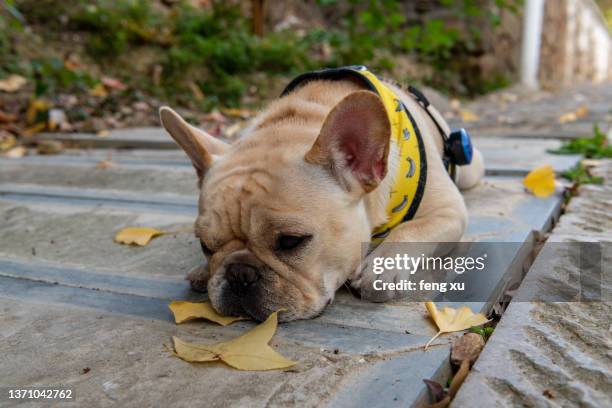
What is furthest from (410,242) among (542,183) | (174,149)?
(174,149)

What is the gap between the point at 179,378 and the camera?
1.62 m

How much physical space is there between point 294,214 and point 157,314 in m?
0.60

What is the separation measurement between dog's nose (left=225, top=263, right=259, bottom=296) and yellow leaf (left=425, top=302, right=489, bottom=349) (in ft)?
1.92

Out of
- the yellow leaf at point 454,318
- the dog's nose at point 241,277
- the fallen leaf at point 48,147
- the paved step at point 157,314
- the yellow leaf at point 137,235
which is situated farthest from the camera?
the fallen leaf at point 48,147

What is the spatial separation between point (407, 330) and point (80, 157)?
3809 mm

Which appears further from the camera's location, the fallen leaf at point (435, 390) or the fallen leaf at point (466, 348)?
the fallen leaf at point (466, 348)

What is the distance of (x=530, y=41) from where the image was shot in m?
11.6

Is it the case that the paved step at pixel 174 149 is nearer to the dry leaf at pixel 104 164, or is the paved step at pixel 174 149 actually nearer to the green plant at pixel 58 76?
Answer: the dry leaf at pixel 104 164

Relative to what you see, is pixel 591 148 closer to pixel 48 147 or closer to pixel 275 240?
pixel 275 240

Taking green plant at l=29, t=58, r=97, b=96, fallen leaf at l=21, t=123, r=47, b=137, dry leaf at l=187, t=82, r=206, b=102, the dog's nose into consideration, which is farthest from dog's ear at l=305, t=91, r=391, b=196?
dry leaf at l=187, t=82, r=206, b=102

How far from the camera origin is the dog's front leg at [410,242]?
2154 millimetres

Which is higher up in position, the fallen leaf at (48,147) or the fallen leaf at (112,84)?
the fallen leaf at (112,84)

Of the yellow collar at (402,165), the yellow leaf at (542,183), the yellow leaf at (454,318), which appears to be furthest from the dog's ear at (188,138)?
the yellow leaf at (542,183)

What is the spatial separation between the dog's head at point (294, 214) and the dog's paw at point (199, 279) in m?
0.14
